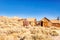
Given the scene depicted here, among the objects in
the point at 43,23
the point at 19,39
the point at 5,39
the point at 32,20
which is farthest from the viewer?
the point at 32,20

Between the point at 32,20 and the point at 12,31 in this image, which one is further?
the point at 32,20

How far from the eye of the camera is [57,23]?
48.1 m

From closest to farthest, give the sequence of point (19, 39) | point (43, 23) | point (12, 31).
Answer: point (19, 39) < point (12, 31) < point (43, 23)

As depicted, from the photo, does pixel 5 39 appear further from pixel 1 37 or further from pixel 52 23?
pixel 52 23

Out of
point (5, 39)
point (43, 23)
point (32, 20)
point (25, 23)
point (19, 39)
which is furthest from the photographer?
point (32, 20)

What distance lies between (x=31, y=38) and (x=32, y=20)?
3345cm

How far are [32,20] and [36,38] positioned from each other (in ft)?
110

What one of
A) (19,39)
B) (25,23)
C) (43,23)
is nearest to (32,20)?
(43,23)

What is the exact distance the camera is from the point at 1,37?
1384 centimetres

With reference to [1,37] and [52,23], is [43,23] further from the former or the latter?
[1,37]

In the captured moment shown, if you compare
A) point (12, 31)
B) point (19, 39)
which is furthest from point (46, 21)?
point (19, 39)

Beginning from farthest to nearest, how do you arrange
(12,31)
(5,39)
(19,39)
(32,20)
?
(32,20)
(12,31)
(19,39)
(5,39)

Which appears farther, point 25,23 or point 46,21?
point 46,21

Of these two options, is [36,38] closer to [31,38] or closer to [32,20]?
[31,38]
